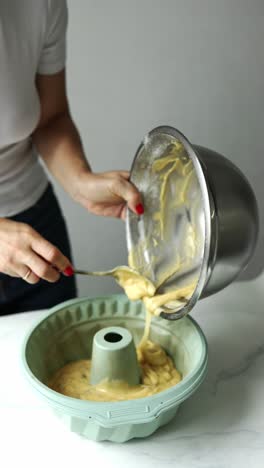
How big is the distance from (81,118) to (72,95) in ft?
0.20

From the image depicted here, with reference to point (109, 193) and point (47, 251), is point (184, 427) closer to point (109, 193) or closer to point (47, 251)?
point (47, 251)

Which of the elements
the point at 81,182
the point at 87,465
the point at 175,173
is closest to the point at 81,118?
the point at 81,182

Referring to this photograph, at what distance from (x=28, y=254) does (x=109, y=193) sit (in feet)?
0.80

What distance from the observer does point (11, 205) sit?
982mm

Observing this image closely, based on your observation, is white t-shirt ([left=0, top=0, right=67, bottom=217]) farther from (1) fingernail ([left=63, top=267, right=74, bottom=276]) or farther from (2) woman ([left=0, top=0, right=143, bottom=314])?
(1) fingernail ([left=63, top=267, right=74, bottom=276])

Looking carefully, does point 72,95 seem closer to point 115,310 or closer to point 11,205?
point 11,205

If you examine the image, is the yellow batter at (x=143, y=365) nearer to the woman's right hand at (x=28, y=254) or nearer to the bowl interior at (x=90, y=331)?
the bowl interior at (x=90, y=331)

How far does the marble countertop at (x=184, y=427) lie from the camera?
26.0 inches

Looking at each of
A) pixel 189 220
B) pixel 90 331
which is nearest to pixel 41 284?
pixel 90 331

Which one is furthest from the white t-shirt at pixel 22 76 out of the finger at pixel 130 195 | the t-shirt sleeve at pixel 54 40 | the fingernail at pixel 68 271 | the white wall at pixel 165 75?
the white wall at pixel 165 75

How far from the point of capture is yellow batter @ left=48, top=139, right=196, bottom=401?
0.75m

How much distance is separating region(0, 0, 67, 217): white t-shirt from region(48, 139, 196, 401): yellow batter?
233 mm

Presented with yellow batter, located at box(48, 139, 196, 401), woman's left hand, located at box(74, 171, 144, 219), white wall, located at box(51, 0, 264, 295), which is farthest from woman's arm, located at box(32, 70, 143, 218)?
white wall, located at box(51, 0, 264, 295)

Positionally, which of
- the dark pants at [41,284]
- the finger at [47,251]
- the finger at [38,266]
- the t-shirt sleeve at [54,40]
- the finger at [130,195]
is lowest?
the dark pants at [41,284]
